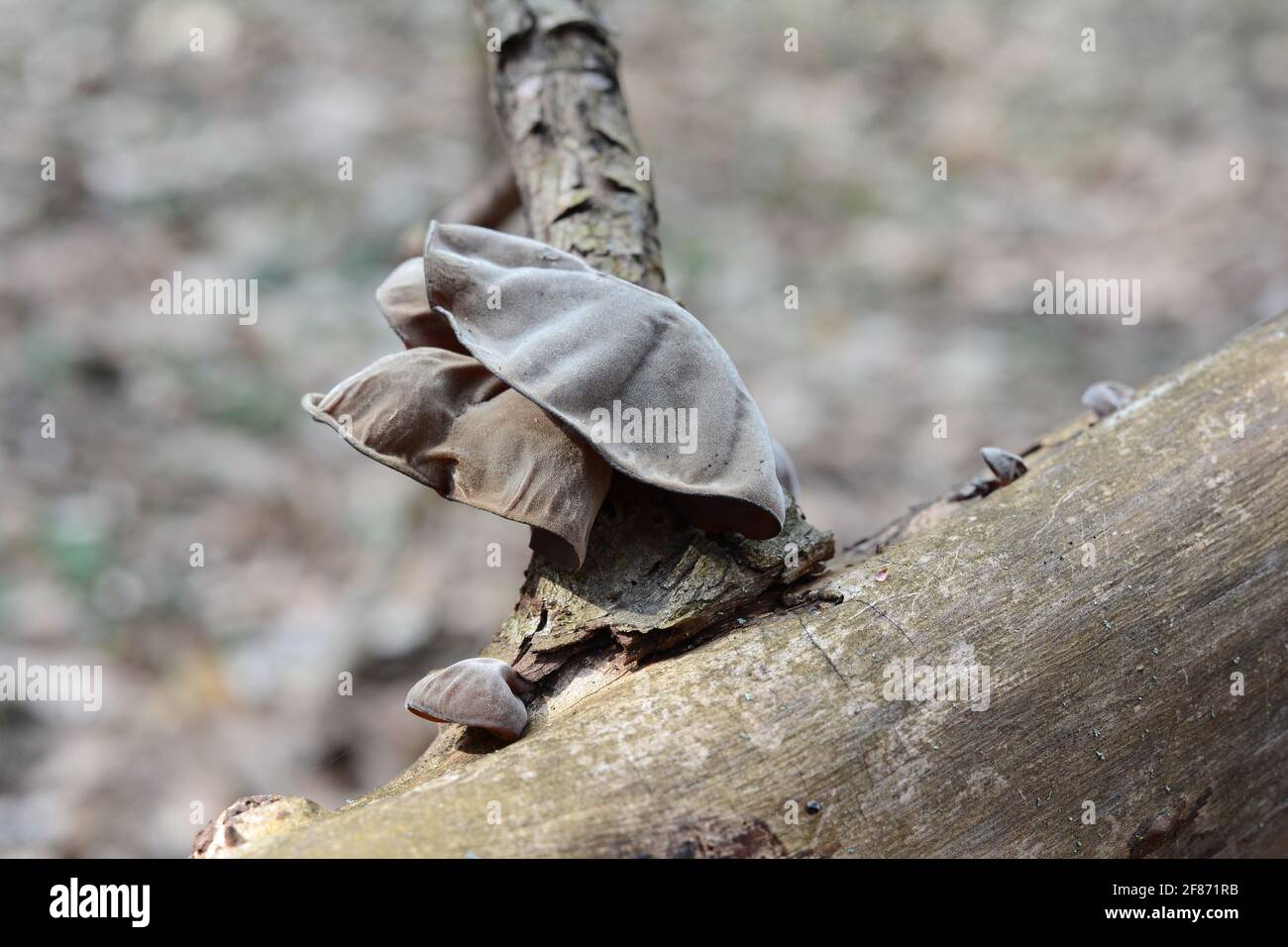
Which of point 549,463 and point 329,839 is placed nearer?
point 329,839

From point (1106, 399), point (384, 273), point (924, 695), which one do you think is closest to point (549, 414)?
point (924, 695)

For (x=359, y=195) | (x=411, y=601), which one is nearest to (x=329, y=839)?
(x=411, y=601)

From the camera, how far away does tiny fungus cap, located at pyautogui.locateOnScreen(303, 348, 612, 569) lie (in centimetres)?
130

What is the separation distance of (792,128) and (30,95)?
339cm

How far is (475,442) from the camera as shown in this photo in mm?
1348

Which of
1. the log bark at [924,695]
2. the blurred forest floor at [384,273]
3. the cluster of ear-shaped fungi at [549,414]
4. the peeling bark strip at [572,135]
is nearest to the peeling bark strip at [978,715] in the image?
the log bark at [924,695]

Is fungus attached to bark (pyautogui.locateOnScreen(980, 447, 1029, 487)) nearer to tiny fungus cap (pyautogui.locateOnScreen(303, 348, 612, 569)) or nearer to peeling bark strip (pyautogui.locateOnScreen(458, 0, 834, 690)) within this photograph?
peeling bark strip (pyautogui.locateOnScreen(458, 0, 834, 690))

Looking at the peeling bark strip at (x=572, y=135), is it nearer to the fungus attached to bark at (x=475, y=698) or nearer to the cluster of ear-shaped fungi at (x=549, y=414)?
the cluster of ear-shaped fungi at (x=549, y=414)

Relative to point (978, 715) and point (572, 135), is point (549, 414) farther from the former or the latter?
point (572, 135)

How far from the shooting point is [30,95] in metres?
4.46

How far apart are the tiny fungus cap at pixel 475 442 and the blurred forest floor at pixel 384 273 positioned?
146cm

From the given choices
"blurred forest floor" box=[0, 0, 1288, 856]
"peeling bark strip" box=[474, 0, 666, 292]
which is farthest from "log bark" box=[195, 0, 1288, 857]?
"blurred forest floor" box=[0, 0, 1288, 856]

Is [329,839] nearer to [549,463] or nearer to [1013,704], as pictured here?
[549,463]

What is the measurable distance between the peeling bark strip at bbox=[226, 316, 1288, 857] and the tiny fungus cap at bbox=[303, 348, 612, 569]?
22cm
